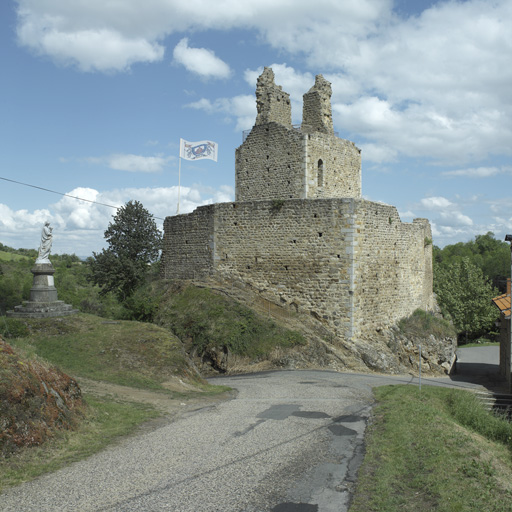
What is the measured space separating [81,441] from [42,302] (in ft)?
31.6

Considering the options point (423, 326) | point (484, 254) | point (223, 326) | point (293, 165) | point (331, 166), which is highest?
point (331, 166)

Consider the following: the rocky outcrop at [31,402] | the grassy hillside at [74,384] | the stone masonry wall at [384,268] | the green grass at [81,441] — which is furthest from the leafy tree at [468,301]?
the rocky outcrop at [31,402]

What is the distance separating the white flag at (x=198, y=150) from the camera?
27.3m

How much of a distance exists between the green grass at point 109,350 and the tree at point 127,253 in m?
12.4

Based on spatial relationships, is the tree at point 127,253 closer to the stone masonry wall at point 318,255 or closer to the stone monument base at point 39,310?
the stone masonry wall at point 318,255

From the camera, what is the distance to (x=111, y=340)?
14664mm

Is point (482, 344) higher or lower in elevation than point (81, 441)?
lower

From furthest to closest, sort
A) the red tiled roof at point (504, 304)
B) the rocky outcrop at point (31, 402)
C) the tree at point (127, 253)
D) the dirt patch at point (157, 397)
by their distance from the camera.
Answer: the tree at point (127, 253)
the red tiled roof at point (504, 304)
the dirt patch at point (157, 397)
the rocky outcrop at point (31, 402)

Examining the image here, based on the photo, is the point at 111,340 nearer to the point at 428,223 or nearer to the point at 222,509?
the point at 222,509

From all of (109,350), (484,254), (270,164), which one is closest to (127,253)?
(270,164)

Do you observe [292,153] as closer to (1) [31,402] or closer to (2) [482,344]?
(1) [31,402]

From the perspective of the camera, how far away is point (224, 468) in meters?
6.97

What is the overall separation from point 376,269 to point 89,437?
15.2 m

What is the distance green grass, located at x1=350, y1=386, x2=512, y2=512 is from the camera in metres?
5.97
